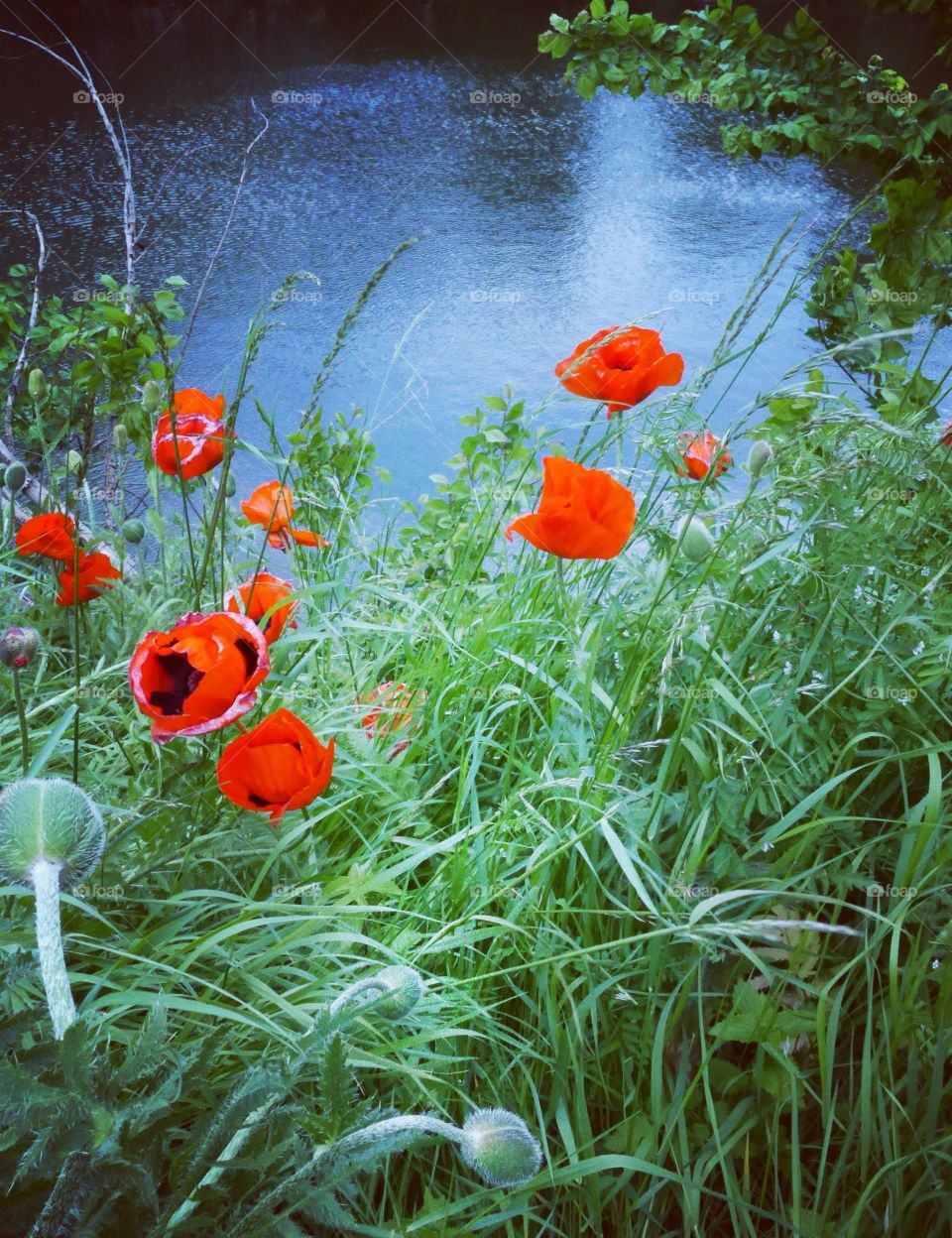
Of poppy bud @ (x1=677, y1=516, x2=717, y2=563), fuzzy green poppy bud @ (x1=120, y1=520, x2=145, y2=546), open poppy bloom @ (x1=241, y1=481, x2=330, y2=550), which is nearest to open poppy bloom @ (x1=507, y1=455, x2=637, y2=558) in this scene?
poppy bud @ (x1=677, y1=516, x2=717, y2=563)

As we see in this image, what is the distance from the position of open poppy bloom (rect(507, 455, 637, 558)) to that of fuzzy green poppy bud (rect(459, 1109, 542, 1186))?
0.40m

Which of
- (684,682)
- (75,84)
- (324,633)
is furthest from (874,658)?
(75,84)

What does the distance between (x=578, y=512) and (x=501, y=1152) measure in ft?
1.41

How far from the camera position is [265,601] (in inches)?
33.6

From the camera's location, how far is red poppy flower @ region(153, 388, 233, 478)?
829 mm

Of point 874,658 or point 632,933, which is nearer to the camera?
point 632,933

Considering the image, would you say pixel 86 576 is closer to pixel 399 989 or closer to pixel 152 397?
pixel 152 397

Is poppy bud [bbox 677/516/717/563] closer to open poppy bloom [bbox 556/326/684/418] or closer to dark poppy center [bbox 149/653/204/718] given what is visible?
open poppy bloom [bbox 556/326/684/418]

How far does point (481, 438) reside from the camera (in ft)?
4.95

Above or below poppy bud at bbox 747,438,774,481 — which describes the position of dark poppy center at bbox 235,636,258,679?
below

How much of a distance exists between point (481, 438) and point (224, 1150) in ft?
3.73

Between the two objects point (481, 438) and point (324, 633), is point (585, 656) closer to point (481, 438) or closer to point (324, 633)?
point (324, 633)

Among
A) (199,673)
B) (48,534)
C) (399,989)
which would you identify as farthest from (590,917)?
(48,534)

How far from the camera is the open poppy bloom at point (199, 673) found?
2.05 feet
